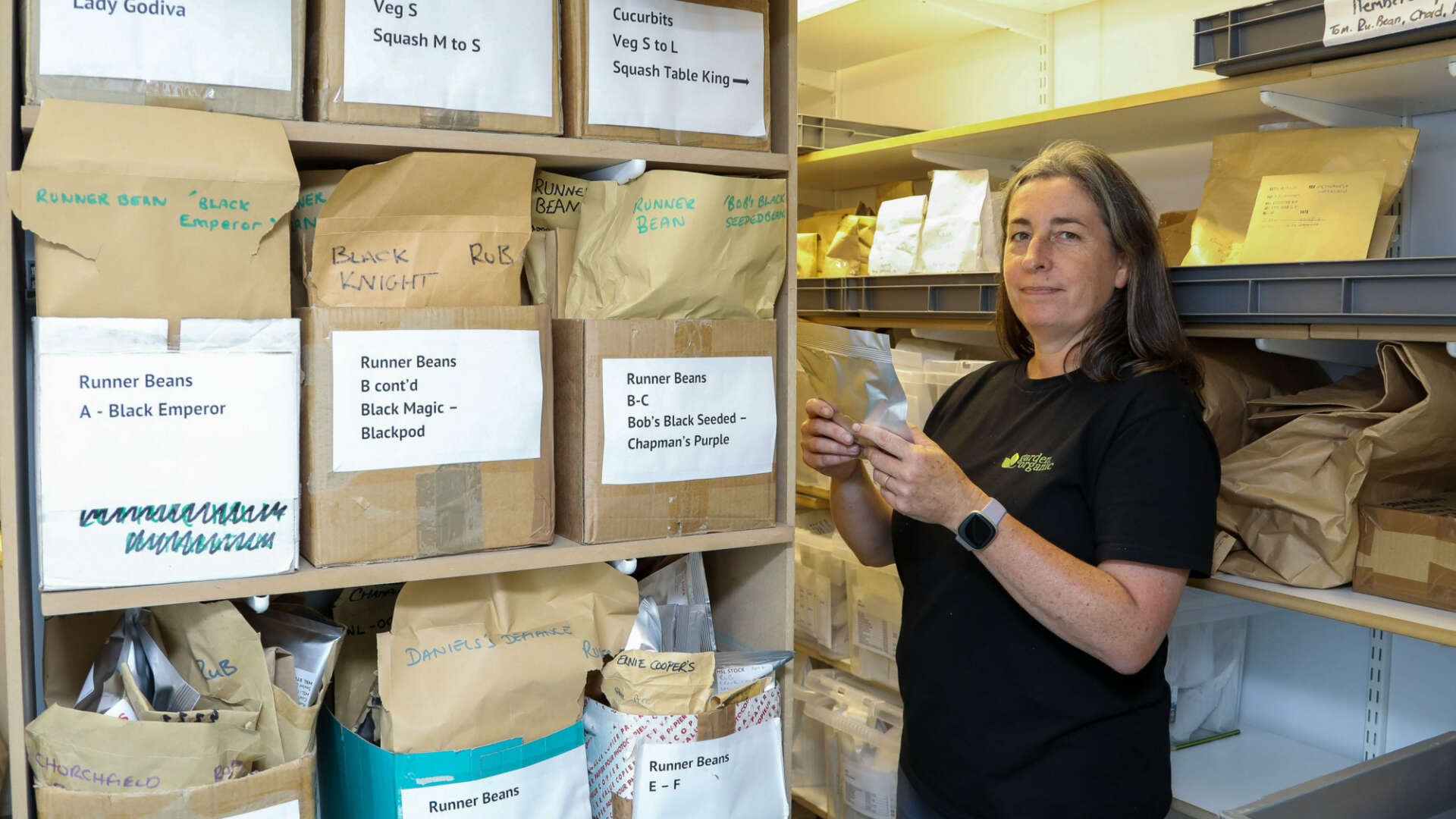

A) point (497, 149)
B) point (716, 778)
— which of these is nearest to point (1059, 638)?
point (716, 778)

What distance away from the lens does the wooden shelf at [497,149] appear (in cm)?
122

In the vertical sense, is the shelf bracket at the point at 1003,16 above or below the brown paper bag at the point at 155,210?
above

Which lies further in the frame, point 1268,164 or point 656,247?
point 1268,164

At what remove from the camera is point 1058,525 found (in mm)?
1474

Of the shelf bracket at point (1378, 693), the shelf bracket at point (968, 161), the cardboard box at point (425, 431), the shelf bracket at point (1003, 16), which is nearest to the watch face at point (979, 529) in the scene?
the cardboard box at point (425, 431)

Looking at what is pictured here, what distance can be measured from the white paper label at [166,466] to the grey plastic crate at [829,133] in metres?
1.78

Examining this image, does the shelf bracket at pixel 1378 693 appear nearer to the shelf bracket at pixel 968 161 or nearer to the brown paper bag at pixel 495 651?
the shelf bracket at pixel 968 161

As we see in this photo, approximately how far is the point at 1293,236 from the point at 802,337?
0.83m

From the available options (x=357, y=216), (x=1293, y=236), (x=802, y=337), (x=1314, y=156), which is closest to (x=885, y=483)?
(x=802, y=337)

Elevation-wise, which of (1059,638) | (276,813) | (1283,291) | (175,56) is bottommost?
(276,813)

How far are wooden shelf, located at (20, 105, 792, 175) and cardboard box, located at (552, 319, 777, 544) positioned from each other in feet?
0.72

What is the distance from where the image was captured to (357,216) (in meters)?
1.23

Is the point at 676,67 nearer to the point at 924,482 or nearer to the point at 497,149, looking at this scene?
the point at 497,149

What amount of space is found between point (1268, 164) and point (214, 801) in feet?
5.98
